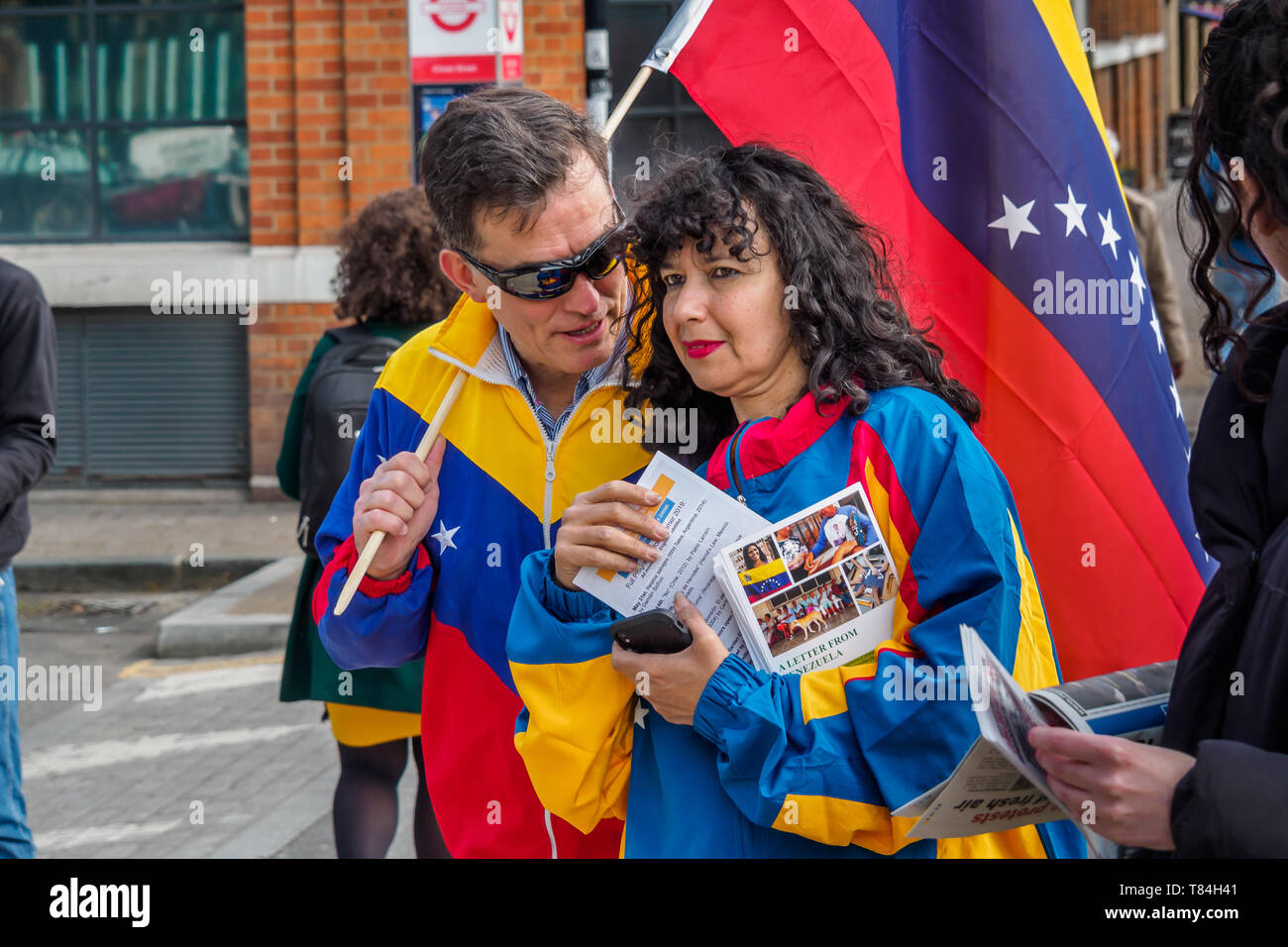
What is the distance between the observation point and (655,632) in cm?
196

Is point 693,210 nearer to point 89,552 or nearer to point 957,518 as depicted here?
point 957,518

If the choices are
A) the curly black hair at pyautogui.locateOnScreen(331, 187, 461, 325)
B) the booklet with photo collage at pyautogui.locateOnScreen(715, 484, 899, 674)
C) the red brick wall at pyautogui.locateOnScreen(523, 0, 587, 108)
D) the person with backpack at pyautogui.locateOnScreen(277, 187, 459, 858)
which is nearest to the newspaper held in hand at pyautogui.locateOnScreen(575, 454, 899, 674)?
the booklet with photo collage at pyautogui.locateOnScreen(715, 484, 899, 674)

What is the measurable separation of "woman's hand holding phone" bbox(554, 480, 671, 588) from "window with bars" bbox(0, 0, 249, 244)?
31.1ft

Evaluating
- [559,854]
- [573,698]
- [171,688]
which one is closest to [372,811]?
[559,854]

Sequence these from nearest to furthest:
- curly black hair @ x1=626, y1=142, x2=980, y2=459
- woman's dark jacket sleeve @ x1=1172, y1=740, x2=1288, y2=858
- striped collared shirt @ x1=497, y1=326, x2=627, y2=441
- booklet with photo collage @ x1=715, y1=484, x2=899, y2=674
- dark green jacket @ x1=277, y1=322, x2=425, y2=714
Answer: woman's dark jacket sleeve @ x1=1172, y1=740, x2=1288, y2=858, booklet with photo collage @ x1=715, y1=484, x2=899, y2=674, curly black hair @ x1=626, y1=142, x2=980, y2=459, striped collared shirt @ x1=497, y1=326, x2=627, y2=441, dark green jacket @ x1=277, y1=322, x2=425, y2=714

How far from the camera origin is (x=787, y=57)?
308 cm

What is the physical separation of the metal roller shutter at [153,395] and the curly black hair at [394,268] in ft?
22.0

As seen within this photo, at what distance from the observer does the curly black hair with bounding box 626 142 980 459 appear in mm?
2068

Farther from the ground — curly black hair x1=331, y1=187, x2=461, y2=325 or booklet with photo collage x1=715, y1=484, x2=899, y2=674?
curly black hair x1=331, y1=187, x2=461, y2=325

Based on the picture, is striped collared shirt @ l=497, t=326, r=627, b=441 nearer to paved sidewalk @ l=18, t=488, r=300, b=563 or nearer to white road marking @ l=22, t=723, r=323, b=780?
white road marking @ l=22, t=723, r=323, b=780

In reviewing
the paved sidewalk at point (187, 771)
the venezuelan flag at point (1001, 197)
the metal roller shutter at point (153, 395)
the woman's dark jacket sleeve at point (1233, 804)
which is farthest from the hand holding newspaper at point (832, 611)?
the metal roller shutter at point (153, 395)

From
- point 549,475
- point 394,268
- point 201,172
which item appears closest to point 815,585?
point 549,475

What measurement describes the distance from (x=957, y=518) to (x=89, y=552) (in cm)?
844

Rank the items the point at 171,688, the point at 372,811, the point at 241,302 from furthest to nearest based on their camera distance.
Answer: the point at 241,302 < the point at 171,688 < the point at 372,811
